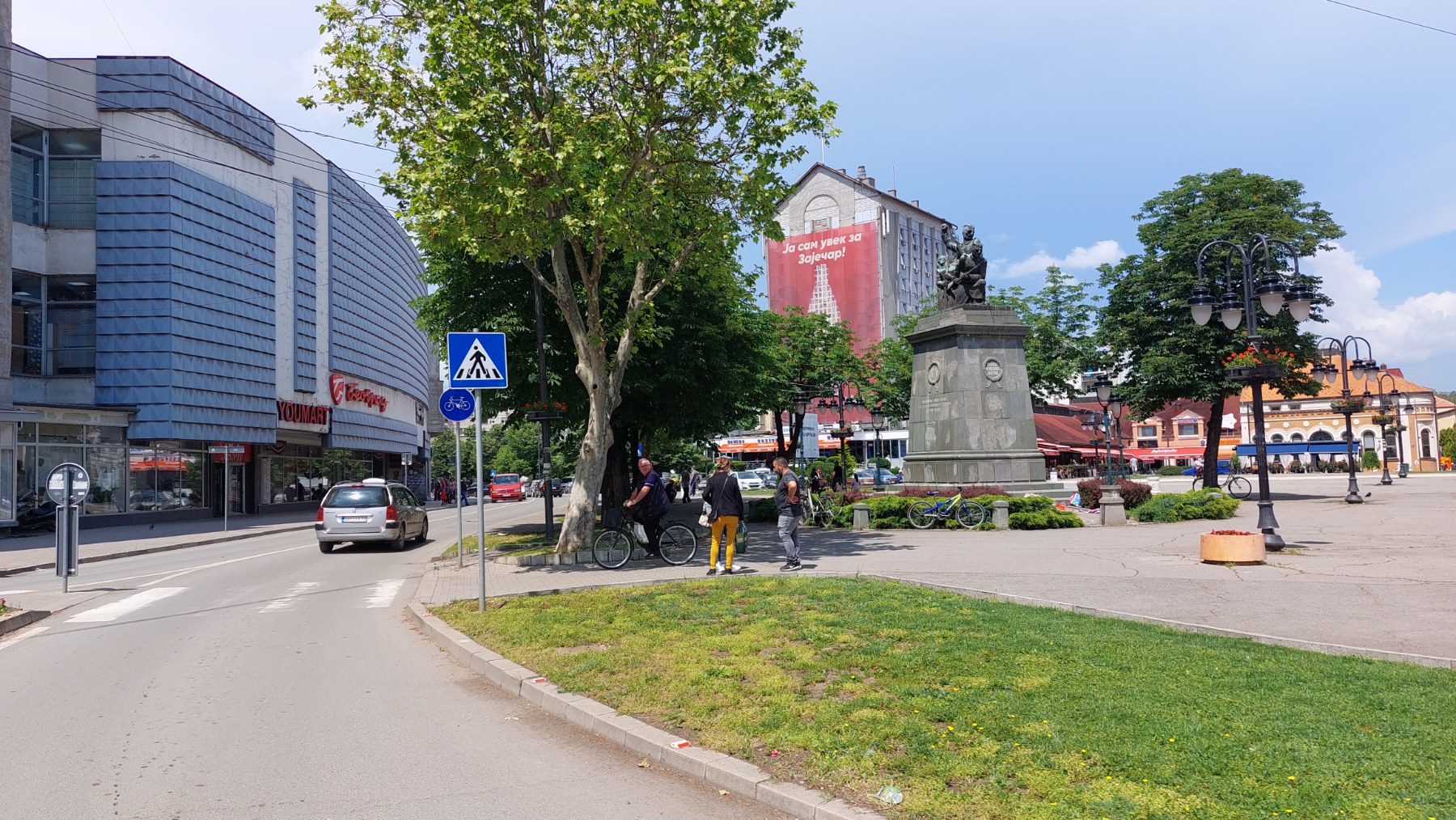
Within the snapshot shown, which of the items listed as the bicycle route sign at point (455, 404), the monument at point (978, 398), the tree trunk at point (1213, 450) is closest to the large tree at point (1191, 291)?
the tree trunk at point (1213, 450)

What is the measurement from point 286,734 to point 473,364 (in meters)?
5.25

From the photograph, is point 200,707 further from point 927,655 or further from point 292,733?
point 927,655

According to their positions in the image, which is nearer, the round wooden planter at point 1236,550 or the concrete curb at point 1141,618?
the concrete curb at point 1141,618

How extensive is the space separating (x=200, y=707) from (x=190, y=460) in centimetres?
3516

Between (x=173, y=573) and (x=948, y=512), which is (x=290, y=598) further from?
(x=948, y=512)

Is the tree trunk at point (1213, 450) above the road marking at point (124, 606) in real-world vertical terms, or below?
above

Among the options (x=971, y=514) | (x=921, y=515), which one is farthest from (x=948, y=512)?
(x=921, y=515)

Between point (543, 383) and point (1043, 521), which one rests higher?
point (543, 383)

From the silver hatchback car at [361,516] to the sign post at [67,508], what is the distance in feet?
20.2

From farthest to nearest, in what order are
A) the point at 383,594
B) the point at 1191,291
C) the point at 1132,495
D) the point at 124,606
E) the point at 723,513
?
1. the point at 1191,291
2. the point at 1132,495
3. the point at 723,513
4. the point at 383,594
5. the point at 124,606

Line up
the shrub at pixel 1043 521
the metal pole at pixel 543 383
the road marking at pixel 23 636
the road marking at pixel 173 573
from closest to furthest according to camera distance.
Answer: the road marking at pixel 23 636, the road marking at pixel 173 573, the metal pole at pixel 543 383, the shrub at pixel 1043 521

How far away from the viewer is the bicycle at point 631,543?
47.8 ft

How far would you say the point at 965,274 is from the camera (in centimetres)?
2364

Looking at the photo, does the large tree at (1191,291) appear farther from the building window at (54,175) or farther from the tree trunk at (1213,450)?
the building window at (54,175)
